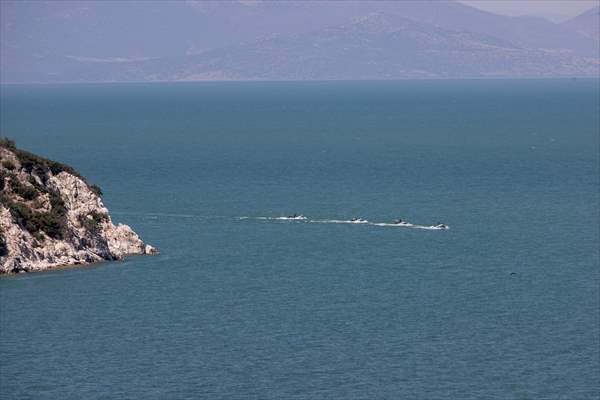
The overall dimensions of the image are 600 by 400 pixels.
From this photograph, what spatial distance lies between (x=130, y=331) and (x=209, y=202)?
192 ft

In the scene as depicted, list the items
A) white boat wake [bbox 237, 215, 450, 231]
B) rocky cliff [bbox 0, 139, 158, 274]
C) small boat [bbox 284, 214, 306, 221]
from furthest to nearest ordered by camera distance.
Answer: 1. small boat [bbox 284, 214, 306, 221]
2. white boat wake [bbox 237, 215, 450, 231]
3. rocky cliff [bbox 0, 139, 158, 274]

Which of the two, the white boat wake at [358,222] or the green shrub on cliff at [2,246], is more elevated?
the green shrub on cliff at [2,246]

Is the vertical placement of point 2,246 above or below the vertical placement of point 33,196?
below

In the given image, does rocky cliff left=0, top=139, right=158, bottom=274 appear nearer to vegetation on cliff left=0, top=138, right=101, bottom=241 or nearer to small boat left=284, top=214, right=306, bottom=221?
vegetation on cliff left=0, top=138, right=101, bottom=241

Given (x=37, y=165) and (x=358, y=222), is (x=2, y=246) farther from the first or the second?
(x=358, y=222)

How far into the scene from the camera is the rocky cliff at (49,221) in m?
96.5

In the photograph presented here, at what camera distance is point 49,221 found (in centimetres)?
9850

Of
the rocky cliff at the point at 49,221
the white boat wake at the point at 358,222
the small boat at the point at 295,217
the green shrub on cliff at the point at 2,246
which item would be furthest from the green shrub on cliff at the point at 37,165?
the small boat at the point at 295,217

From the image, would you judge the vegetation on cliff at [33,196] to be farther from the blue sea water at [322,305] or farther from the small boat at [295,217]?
the small boat at [295,217]

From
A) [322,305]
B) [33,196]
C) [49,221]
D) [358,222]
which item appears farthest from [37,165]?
[358,222]

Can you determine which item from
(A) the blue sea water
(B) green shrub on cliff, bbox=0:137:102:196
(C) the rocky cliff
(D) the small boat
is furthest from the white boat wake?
(B) green shrub on cliff, bbox=0:137:102:196

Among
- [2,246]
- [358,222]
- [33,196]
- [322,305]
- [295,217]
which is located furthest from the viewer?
[295,217]

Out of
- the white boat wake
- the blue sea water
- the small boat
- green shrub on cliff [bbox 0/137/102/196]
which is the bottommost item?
the blue sea water

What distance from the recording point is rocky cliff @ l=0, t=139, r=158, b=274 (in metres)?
A: 96.5
